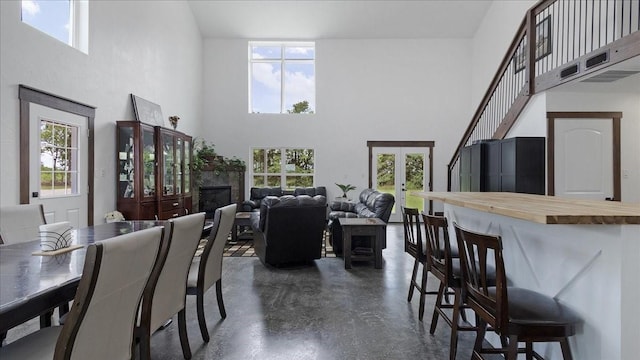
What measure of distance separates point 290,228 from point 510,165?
3.15m

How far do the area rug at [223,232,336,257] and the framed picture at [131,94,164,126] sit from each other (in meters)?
2.73

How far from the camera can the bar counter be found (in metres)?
1.38

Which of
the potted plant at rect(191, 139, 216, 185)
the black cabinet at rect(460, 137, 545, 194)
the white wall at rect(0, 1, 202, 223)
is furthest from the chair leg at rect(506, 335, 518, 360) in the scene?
the potted plant at rect(191, 139, 216, 185)

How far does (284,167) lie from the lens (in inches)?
373

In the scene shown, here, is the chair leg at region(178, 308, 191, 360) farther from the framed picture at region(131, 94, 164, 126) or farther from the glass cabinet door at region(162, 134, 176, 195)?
the framed picture at region(131, 94, 164, 126)

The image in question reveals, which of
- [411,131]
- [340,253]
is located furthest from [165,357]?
[411,131]

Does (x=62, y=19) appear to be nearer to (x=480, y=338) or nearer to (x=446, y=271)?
(x=446, y=271)

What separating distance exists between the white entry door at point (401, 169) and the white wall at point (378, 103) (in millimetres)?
297

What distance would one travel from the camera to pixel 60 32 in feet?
14.6

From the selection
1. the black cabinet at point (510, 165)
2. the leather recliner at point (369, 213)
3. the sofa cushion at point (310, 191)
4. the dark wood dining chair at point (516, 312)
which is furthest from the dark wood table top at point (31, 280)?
the sofa cushion at point (310, 191)

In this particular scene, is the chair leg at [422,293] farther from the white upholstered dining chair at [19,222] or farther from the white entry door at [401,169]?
the white entry door at [401,169]

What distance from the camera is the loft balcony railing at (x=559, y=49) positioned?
3.68m

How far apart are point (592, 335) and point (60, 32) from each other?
235 inches

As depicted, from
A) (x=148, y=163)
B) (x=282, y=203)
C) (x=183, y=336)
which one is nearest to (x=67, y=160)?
(x=148, y=163)
